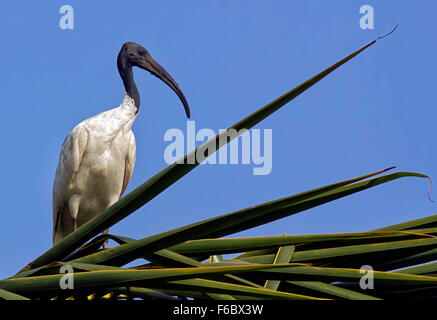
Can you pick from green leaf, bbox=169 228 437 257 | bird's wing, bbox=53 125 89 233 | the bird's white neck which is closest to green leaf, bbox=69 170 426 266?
green leaf, bbox=169 228 437 257

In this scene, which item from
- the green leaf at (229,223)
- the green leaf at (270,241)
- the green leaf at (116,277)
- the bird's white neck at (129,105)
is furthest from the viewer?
the bird's white neck at (129,105)

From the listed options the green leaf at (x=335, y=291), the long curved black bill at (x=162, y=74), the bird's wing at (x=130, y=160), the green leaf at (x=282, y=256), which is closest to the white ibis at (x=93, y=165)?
the bird's wing at (x=130, y=160)

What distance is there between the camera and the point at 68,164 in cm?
722

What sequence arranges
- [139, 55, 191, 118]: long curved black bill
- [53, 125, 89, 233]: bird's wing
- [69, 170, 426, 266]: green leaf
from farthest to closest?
[139, 55, 191, 118]: long curved black bill < [53, 125, 89, 233]: bird's wing < [69, 170, 426, 266]: green leaf

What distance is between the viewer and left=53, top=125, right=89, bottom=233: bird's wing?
7.09m

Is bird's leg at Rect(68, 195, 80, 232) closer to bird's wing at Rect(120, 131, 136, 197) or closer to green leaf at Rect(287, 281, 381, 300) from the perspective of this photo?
bird's wing at Rect(120, 131, 136, 197)

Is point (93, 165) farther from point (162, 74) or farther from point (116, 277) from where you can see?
point (116, 277)

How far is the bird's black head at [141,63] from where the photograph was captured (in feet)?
28.1

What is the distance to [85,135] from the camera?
7.08m

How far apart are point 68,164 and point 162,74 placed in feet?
6.39

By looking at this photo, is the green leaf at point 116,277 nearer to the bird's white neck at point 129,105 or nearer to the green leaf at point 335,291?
the green leaf at point 335,291

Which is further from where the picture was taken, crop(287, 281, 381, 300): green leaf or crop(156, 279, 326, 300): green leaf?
crop(287, 281, 381, 300): green leaf

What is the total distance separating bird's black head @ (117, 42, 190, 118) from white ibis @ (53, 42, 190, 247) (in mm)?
975
